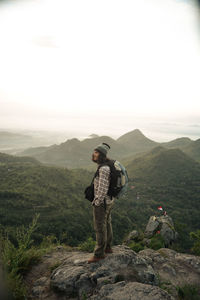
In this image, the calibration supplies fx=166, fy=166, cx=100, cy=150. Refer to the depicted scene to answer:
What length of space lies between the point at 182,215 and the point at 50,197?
176ft

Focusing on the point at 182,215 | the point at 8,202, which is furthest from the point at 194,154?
the point at 8,202

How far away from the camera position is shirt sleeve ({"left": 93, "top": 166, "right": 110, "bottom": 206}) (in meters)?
4.07

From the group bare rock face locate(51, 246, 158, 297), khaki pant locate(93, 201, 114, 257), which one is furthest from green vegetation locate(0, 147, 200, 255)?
khaki pant locate(93, 201, 114, 257)

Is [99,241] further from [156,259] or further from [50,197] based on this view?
[50,197]

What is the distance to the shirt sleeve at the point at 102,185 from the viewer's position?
4.07 m

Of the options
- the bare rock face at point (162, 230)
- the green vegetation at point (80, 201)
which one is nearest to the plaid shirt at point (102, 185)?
the bare rock face at point (162, 230)

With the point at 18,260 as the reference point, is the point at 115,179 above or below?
above

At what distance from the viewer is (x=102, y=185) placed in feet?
13.4

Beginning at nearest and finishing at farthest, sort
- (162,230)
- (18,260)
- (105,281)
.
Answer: (105,281), (18,260), (162,230)

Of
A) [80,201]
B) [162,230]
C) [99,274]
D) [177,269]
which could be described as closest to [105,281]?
[99,274]

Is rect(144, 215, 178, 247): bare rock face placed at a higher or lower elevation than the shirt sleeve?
lower

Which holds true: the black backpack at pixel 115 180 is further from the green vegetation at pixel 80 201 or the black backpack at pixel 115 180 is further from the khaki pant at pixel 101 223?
the green vegetation at pixel 80 201

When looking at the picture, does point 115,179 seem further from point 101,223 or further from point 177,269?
point 177,269

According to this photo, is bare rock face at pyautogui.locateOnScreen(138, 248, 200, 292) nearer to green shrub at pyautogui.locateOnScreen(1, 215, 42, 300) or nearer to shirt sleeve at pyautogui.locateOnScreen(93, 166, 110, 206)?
shirt sleeve at pyautogui.locateOnScreen(93, 166, 110, 206)
